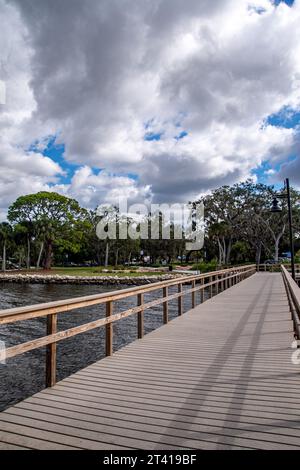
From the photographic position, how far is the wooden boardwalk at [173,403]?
2.72 meters

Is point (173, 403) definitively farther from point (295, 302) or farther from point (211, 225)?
point (211, 225)

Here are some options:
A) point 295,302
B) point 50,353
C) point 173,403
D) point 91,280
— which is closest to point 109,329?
point 50,353

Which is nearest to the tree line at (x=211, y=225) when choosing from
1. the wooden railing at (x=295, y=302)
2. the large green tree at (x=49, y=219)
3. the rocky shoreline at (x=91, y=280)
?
the large green tree at (x=49, y=219)

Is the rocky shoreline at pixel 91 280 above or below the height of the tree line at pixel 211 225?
below

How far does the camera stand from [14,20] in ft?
27.4

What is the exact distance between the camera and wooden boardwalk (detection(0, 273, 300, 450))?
2723 millimetres

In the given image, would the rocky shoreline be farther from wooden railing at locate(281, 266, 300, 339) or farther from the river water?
wooden railing at locate(281, 266, 300, 339)

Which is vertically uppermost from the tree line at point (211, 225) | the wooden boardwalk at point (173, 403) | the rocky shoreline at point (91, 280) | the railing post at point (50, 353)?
the tree line at point (211, 225)

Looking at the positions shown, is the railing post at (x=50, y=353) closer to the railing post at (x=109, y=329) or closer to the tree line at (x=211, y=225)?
the railing post at (x=109, y=329)

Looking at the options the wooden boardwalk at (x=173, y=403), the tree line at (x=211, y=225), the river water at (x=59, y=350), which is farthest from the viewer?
the tree line at (x=211, y=225)

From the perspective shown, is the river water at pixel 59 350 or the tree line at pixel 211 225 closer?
the river water at pixel 59 350

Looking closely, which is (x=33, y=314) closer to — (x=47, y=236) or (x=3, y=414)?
(x=3, y=414)

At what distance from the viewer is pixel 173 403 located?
11.4 feet

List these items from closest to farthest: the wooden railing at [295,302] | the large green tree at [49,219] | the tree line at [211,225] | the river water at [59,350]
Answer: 1. the wooden railing at [295,302]
2. the river water at [59,350]
3. the tree line at [211,225]
4. the large green tree at [49,219]
